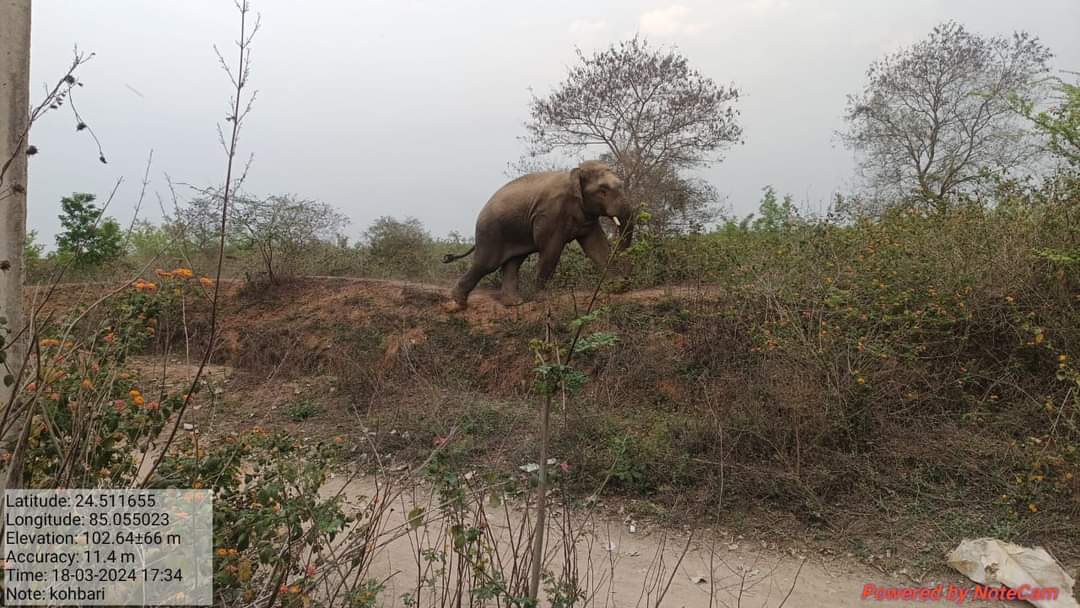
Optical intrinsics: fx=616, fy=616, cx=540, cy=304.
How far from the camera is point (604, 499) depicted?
4.78 m

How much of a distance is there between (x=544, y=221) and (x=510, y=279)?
107cm

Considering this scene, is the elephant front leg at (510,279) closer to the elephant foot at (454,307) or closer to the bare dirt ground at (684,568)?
the elephant foot at (454,307)

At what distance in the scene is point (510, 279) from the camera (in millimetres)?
8688

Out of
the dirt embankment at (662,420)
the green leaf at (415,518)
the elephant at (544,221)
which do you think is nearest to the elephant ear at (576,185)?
the elephant at (544,221)

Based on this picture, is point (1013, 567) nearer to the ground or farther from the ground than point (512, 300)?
nearer to the ground

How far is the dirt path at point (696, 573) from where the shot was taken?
3.27 metres

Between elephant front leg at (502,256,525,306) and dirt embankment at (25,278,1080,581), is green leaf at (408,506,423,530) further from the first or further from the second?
elephant front leg at (502,256,525,306)

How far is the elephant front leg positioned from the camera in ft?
28.1

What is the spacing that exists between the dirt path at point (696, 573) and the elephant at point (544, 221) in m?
4.27

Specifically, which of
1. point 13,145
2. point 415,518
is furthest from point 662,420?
point 13,145

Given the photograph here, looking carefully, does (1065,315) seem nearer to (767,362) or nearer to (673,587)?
(767,362)

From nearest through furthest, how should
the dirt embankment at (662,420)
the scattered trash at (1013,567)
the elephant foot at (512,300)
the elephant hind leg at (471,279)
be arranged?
the scattered trash at (1013,567)
the dirt embankment at (662,420)
the elephant foot at (512,300)
the elephant hind leg at (471,279)

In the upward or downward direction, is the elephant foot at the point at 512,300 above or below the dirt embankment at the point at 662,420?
above

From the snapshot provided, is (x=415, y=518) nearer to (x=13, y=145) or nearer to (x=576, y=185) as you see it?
(x=13, y=145)
